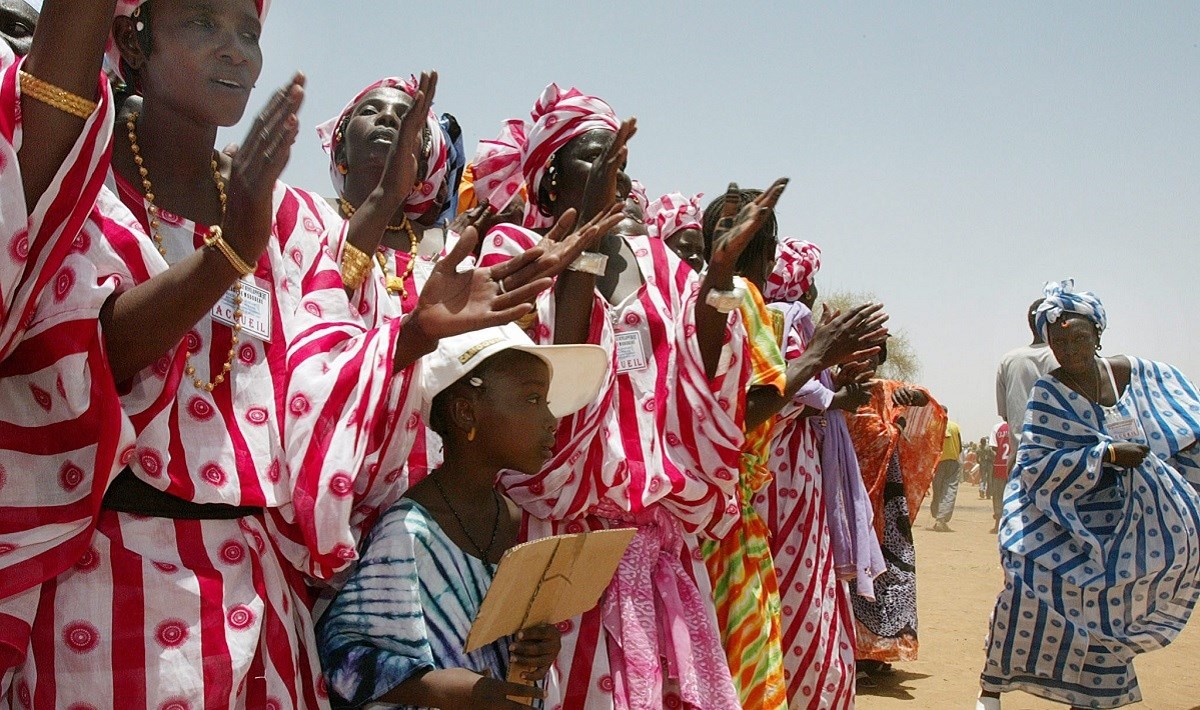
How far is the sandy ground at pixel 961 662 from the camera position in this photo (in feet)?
26.6

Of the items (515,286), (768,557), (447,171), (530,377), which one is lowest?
(768,557)

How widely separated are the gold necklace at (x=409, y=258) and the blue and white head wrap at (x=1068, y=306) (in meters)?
4.86

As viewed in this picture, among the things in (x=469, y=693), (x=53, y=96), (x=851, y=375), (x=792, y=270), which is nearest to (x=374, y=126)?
(x=53, y=96)

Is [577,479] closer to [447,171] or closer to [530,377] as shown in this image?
[530,377]

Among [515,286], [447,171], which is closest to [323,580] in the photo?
[515,286]

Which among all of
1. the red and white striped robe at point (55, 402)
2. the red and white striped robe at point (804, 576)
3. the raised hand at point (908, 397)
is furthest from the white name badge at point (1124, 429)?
the red and white striped robe at point (55, 402)

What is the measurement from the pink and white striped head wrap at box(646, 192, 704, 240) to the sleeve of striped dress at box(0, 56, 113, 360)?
485 cm

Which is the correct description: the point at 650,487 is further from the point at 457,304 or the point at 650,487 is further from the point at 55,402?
the point at 55,402

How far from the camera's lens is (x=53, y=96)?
1926 millimetres

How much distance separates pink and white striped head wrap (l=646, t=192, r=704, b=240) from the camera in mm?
6762

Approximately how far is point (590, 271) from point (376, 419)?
103cm

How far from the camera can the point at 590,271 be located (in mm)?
3393

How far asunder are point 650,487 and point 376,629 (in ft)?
3.70

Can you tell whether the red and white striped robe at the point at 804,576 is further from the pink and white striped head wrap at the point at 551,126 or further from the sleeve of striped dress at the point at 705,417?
the pink and white striped head wrap at the point at 551,126
